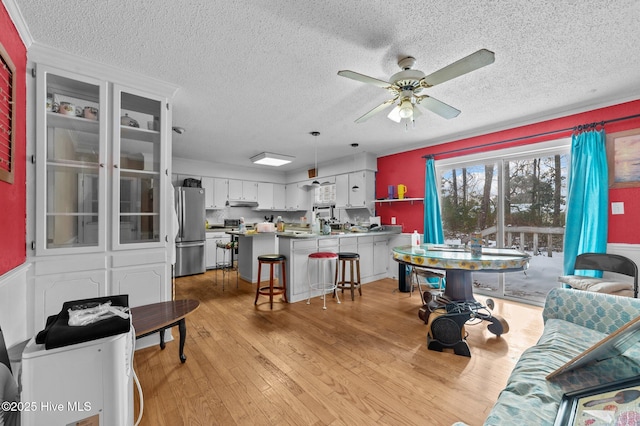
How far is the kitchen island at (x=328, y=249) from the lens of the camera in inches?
147

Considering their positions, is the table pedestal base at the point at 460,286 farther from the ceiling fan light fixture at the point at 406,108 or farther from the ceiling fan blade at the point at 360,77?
the ceiling fan blade at the point at 360,77

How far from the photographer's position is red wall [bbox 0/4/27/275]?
5.15ft

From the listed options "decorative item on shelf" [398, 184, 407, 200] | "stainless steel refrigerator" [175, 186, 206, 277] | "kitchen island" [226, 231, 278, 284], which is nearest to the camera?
"kitchen island" [226, 231, 278, 284]

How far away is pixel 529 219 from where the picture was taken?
3.75 m

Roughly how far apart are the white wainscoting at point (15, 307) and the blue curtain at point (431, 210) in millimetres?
4722

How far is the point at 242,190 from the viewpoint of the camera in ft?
22.5

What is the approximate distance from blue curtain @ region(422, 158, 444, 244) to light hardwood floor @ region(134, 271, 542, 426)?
1459 mm

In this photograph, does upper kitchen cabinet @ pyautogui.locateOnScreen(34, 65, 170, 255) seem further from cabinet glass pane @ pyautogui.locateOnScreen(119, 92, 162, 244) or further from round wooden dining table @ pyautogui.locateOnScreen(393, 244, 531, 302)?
round wooden dining table @ pyautogui.locateOnScreen(393, 244, 531, 302)

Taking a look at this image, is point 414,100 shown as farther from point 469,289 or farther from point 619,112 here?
point 619,112

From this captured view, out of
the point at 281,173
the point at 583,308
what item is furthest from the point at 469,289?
the point at 281,173

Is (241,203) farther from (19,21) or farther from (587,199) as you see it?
(587,199)

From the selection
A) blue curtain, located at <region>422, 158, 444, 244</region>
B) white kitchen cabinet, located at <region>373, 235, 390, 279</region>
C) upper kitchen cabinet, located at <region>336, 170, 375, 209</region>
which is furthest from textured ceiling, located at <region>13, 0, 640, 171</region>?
white kitchen cabinet, located at <region>373, 235, 390, 279</region>

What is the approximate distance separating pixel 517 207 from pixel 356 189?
2788 millimetres

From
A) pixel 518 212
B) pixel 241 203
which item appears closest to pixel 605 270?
pixel 518 212
